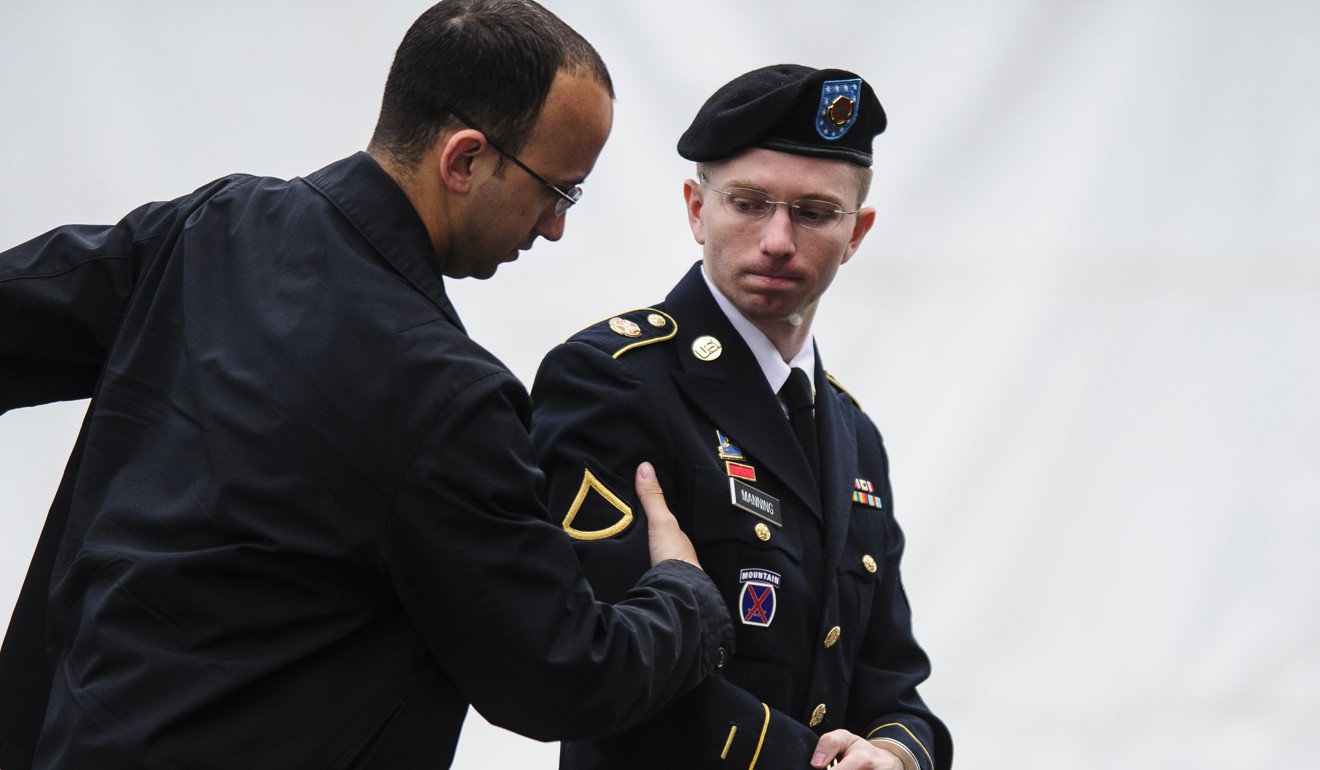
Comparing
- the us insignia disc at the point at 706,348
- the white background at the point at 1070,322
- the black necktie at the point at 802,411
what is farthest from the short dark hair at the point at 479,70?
the white background at the point at 1070,322

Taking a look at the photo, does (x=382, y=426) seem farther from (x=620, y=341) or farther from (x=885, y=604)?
(x=885, y=604)

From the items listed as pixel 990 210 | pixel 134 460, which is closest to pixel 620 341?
pixel 134 460

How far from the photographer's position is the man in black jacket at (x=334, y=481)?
1.35 meters

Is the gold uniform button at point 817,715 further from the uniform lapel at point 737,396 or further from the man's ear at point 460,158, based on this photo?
the man's ear at point 460,158

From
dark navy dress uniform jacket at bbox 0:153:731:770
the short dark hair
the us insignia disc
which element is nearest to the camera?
dark navy dress uniform jacket at bbox 0:153:731:770

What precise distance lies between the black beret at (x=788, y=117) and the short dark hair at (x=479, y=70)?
358 mm

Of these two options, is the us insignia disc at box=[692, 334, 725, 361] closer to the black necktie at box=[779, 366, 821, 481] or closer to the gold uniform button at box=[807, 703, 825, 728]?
the black necktie at box=[779, 366, 821, 481]

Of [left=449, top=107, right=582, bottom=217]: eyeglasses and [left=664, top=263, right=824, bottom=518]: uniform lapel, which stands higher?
[left=449, top=107, right=582, bottom=217]: eyeglasses

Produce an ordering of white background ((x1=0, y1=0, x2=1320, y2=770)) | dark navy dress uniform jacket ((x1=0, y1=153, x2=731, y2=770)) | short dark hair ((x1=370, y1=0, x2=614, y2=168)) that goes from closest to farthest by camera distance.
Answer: dark navy dress uniform jacket ((x1=0, y1=153, x2=731, y2=770)) < short dark hair ((x1=370, y1=0, x2=614, y2=168)) < white background ((x1=0, y1=0, x2=1320, y2=770))

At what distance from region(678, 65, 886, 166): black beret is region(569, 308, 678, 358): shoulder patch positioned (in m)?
0.21

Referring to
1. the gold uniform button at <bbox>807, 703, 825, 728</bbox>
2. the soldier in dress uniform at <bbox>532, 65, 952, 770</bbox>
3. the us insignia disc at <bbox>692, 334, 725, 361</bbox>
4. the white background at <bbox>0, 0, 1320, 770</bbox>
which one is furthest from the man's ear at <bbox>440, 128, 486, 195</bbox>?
the white background at <bbox>0, 0, 1320, 770</bbox>

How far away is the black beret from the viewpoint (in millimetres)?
1839

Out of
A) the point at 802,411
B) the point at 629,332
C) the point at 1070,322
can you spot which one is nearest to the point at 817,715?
the point at 802,411

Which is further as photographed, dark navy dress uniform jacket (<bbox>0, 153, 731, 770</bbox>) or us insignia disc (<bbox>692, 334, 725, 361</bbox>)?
us insignia disc (<bbox>692, 334, 725, 361</bbox>)
